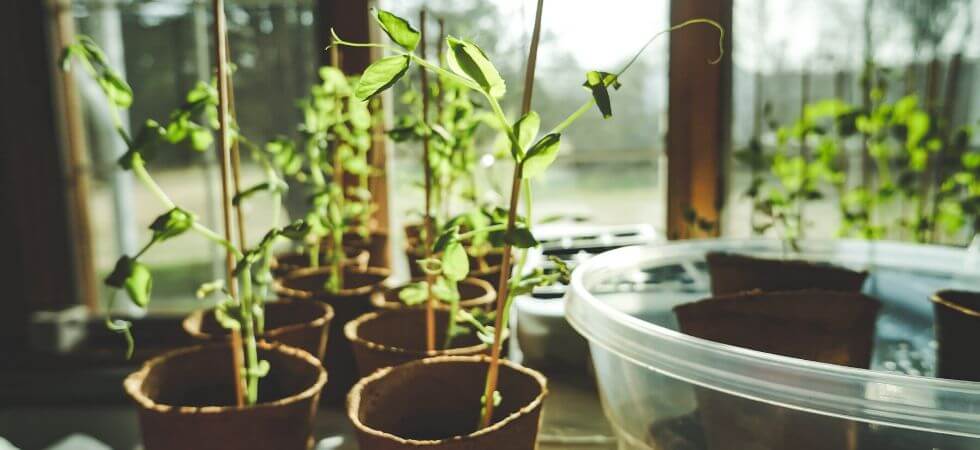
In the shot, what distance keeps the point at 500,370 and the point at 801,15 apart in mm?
971

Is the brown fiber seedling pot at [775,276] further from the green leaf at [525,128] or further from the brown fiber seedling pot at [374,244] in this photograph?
the brown fiber seedling pot at [374,244]

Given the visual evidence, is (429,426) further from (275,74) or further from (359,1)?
(275,74)

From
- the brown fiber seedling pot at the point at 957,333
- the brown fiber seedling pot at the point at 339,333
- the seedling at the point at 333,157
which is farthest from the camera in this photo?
the brown fiber seedling pot at the point at 339,333

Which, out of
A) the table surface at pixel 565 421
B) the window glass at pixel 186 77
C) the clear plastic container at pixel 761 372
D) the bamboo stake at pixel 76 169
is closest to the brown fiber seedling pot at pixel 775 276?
the clear plastic container at pixel 761 372

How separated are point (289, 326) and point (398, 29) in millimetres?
532

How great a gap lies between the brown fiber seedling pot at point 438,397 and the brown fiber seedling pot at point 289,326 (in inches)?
9.4

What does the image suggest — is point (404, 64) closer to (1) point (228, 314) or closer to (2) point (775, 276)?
(1) point (228, 314)

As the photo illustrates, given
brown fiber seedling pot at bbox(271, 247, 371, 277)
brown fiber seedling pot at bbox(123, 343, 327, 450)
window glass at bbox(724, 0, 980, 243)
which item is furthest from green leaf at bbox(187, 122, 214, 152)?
window glass at bbox(724, 0, 980, 243)

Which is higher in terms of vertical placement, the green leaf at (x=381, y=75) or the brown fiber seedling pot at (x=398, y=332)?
the green leaf at (x=381, y=75)

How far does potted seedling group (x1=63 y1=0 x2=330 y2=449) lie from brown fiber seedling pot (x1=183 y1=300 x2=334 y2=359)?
0.27 ft

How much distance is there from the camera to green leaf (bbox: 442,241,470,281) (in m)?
0.54

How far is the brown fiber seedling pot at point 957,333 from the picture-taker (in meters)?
0.65

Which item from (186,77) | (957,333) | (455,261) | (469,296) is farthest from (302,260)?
(957,333)

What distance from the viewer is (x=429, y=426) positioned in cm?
66
